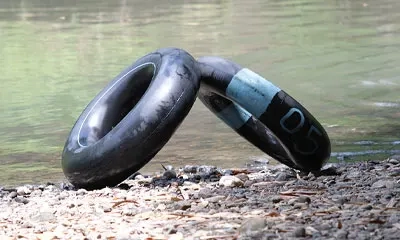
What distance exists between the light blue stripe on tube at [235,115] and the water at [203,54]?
1.12 m

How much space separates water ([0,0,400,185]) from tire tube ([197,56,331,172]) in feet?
5.26

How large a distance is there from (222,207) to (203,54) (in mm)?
10136

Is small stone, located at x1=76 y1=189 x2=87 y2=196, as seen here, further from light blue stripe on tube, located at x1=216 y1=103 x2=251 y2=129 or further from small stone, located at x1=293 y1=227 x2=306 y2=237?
small stone, located at x1=293 y1=227 x2=306 y2=237

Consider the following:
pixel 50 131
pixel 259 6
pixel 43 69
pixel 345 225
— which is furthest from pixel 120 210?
pixel 259 6

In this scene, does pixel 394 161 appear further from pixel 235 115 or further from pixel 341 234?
pixel 341 234

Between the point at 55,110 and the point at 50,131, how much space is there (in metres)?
1.25

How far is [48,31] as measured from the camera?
2019 centimetres

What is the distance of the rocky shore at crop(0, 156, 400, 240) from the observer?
4.27m

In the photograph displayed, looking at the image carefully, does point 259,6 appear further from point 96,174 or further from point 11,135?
point 96,174

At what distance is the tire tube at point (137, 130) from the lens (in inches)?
240

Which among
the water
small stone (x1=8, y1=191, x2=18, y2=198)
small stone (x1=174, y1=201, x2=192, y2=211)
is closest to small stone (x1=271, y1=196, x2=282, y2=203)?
small stone (x1=174, y1=201, x2=192, y2=211)

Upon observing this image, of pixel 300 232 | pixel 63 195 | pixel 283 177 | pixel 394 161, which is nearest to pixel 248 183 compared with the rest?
pixel 283 177

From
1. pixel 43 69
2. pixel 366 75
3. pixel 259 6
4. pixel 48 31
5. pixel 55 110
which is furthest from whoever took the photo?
pixel 259 6

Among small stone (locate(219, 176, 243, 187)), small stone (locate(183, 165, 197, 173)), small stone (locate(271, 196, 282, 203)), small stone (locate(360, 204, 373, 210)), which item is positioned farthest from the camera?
small stone (locate(183, 165, 197, 173))
